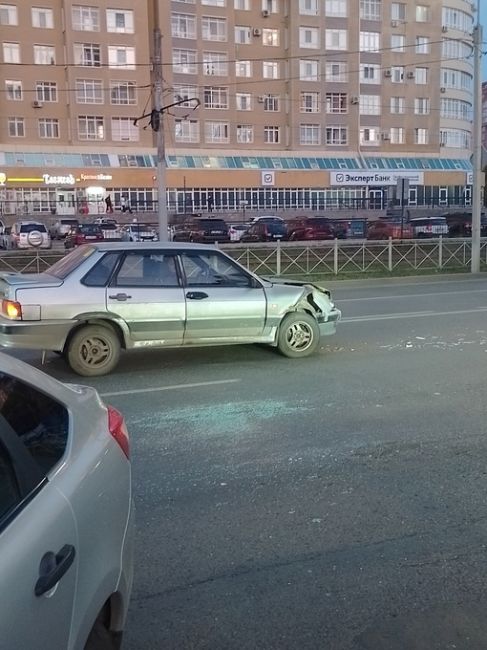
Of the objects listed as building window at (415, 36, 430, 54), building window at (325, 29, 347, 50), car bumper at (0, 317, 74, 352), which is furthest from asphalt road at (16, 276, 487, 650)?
building window at (415, 36, 430, 54)

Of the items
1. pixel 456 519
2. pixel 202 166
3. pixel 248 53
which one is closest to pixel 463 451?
pixel 456 519

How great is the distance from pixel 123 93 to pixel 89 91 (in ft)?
10.5

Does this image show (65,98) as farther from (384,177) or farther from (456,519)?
(456,519)

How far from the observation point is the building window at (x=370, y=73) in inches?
2894

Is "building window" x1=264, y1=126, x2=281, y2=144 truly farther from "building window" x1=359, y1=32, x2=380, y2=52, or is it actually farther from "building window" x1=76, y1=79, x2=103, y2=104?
"building window" x1=76, y1=79, x2=103, y2=104

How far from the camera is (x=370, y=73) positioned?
74062mm

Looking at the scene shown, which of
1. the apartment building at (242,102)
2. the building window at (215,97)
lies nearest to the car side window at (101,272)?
the apartment building at (242,102)

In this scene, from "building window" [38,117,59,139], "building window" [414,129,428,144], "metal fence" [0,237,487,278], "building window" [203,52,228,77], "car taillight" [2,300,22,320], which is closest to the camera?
"car taillight" [2,300,22,320]

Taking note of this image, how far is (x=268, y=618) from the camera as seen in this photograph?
123 inches

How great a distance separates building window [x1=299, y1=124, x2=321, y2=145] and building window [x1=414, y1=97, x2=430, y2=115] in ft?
40.8

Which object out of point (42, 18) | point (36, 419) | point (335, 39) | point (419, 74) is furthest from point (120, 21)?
point (36, 419)

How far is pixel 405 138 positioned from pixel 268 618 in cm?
7901

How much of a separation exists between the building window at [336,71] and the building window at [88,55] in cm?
2355

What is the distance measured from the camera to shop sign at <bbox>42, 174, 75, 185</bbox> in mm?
63531
